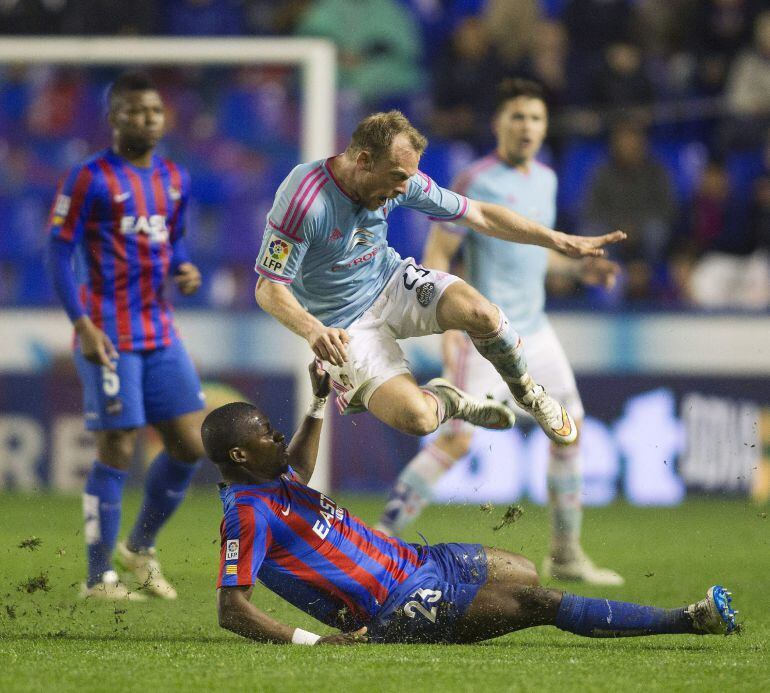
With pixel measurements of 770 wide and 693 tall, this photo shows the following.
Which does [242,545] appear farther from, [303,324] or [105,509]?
[105,509]

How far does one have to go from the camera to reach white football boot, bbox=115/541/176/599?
6.57m

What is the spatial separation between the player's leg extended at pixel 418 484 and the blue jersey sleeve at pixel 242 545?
226cm

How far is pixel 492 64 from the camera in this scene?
40.1ft

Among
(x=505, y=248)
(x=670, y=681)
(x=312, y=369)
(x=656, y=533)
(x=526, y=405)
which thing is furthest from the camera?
(x=656, y=533)

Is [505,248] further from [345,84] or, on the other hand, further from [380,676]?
[345,84]

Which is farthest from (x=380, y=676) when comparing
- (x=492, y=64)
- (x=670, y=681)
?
(x=492, y=64)

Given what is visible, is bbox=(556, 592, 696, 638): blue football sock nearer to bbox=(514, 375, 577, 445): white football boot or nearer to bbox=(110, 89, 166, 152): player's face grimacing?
bbox=(514, 375, 577, 445): white football boot

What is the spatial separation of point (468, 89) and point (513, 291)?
200 inches

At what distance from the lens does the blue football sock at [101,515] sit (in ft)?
21.2

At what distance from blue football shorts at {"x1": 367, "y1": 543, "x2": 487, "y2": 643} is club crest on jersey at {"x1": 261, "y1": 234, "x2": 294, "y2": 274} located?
1322 mm

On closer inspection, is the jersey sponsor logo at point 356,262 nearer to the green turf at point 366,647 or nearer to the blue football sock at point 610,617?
the green turf at point 366,647

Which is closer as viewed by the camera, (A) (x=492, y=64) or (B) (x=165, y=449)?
(B) (x=165, y=449)

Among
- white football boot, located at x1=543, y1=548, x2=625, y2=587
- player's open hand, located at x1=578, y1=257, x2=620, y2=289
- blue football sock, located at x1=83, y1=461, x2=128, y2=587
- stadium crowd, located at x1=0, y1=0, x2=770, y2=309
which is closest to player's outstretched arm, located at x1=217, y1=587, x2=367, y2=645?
blue football sock, located at x1=83, y1=461, x2=128, y2=587

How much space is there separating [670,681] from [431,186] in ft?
8.13
